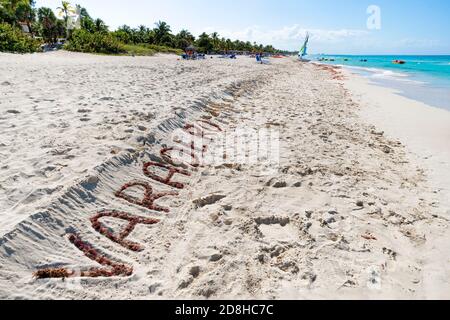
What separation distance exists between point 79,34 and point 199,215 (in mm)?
43665

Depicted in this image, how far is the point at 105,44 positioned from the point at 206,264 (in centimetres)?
4312

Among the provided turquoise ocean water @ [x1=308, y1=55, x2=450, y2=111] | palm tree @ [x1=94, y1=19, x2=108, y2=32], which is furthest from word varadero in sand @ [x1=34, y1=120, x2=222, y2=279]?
palm tree @ [x1=94, y1=19, x2=108, y2=32]

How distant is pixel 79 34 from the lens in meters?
40.5

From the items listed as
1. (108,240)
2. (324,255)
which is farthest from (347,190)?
(108,240)

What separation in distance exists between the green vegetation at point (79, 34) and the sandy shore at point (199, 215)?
26517 mm

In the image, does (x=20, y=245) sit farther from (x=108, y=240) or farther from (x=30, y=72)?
(x=30, y=72)

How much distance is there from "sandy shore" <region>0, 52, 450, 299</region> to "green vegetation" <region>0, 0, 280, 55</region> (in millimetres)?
26517

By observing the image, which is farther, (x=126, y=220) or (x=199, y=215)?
(x=199, y=215)

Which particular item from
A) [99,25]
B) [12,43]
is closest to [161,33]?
[99,25]

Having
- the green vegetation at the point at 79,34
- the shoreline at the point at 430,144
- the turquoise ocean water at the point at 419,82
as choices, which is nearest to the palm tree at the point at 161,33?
the green vegetation at the point at 79,34

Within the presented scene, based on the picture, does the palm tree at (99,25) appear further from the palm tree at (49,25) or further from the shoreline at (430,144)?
the shoreline at (430,144)

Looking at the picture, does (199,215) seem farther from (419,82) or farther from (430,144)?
(419,82)

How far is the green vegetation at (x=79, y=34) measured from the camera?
38.1 meters

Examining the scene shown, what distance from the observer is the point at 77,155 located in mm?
5391
